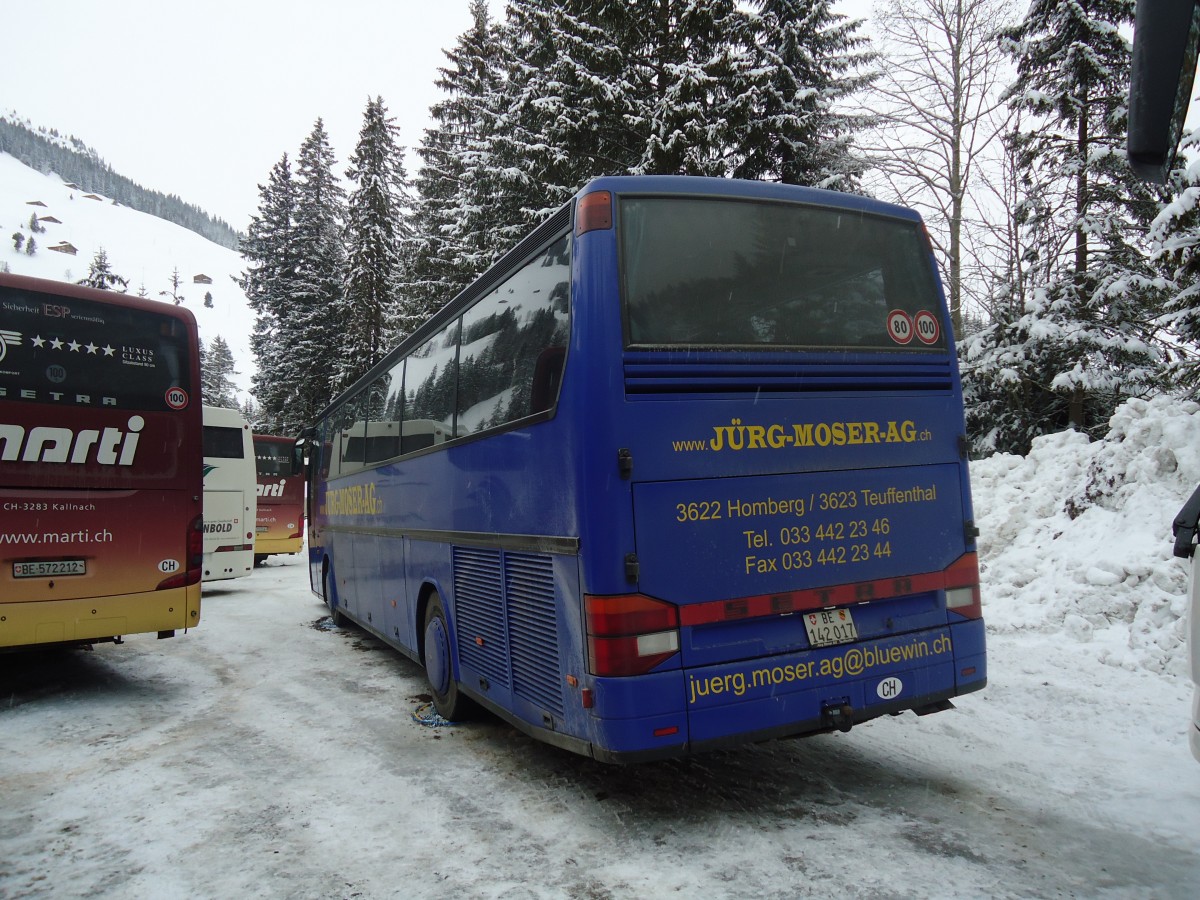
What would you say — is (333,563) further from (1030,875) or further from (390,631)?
(1030,875)

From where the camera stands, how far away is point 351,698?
24.5 ft

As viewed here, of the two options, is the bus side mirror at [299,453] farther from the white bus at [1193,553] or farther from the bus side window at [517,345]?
the white bus at [1193,553]

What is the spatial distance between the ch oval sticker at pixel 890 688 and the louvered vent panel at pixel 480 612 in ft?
7.53

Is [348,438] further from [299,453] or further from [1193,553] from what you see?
[1193,553]

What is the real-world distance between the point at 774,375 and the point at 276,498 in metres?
20.6

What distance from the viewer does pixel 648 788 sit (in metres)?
4.88

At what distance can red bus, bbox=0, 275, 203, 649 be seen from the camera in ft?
22.9

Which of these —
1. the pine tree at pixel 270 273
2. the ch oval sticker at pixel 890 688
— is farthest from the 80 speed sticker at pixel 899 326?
the pine tree at pixel 270 273

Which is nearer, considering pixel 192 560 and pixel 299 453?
pixel 192 560

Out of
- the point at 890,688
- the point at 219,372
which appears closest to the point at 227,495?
the point at 890,688

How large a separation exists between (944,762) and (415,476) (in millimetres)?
4812

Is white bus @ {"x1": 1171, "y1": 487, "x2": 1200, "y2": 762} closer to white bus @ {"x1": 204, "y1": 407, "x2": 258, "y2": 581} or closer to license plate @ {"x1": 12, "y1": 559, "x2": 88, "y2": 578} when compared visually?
license plate @ {"x1": 12, "y1": 559, "x2": 88, "y2": 578}

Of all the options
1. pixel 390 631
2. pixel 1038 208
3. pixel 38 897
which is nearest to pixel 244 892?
pixel 38 897

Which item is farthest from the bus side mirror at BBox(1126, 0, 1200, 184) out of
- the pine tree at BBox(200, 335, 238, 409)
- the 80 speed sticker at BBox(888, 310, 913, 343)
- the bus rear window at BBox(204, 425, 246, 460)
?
the pine tree at BBox(200, 335, 238, 409)
